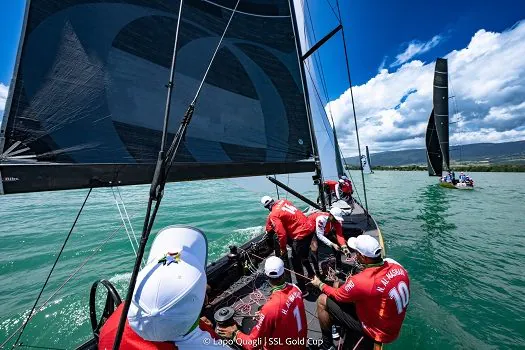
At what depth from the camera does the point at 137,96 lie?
9.40 feet

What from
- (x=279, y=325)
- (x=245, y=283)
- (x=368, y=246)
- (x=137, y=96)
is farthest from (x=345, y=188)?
(x=137, y=96)

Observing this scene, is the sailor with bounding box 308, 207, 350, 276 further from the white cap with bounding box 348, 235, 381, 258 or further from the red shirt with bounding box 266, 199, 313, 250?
the white cap with bounding box 348, 235, 381, 258

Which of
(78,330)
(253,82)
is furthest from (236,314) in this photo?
(253,82)

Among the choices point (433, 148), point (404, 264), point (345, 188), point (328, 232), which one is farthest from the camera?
point (433, 148)

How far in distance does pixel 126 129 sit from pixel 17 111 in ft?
2.90

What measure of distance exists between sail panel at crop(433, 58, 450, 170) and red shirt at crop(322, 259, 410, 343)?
34.3 meters

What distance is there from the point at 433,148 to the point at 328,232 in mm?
34920

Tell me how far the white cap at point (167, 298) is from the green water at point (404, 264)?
405 centimetres

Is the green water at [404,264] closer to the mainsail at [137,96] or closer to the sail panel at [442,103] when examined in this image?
the mainsail at [137,96]

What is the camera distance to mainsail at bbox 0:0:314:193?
209 cm

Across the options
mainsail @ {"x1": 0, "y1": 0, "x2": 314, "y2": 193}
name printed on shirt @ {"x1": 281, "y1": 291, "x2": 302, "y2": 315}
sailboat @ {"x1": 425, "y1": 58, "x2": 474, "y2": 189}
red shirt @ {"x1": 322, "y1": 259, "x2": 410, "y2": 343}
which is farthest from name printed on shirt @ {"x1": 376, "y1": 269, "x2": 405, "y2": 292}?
sailboat @ {"x1": 425, "y1": 58, "x2": 474, "y2": 189}

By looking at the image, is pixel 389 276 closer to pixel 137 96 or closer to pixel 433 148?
pixel 137 96

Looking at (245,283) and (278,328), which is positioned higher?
(278,328)

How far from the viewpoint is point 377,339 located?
7.97ft
